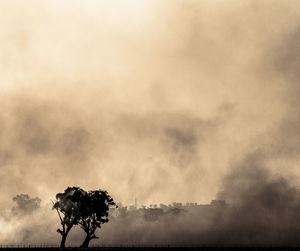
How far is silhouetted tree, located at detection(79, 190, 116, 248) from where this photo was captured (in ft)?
470

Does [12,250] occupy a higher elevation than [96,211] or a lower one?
lower

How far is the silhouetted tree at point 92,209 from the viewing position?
143m

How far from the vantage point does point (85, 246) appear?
142 metres

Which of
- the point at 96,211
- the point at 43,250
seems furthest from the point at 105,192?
the point at 43,250

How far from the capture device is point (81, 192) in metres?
147

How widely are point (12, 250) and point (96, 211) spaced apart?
31594 mm

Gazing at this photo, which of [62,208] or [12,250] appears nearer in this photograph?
[12,250]

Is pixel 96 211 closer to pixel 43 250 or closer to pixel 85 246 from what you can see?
pixel 85 246

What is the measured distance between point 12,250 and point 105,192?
3811cm

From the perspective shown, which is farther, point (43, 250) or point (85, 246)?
point (85, 246)

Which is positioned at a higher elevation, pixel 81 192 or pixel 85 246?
pixel 81 192

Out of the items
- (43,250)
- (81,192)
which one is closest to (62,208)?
(81,192)

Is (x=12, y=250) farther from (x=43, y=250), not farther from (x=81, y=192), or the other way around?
(x=81, y=192)

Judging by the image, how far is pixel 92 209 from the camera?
14462 centimetres
